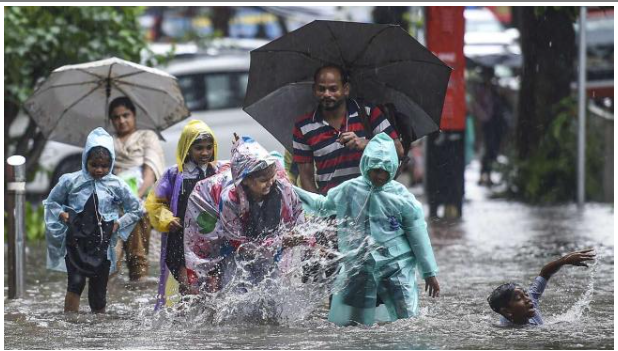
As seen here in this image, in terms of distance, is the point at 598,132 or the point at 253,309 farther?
the point at 598,132

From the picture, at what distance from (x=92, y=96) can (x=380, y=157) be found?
3.70 m

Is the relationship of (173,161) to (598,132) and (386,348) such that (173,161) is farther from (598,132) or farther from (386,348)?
(386,348)

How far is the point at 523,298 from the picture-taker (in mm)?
7828

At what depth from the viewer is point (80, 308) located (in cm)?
930

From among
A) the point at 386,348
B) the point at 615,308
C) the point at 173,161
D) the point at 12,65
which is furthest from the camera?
the point at 173,161

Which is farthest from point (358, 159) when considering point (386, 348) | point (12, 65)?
point (12, 65)

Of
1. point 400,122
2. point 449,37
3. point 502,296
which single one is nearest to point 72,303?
point 400,122

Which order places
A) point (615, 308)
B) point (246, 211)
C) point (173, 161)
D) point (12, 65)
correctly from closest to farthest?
point (246, 211), point (615, 308), point (12, 65), point (173, 161)

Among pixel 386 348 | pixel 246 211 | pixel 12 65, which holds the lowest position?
pixel 386 348

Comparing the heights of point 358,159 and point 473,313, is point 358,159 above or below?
Result: above

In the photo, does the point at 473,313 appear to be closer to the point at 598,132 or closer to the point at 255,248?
the point at 255,248

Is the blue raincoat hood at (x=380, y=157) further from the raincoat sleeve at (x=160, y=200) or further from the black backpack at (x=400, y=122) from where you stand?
the raincoat sleeve at (x=160, y=200)

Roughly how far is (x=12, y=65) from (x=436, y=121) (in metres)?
5.87

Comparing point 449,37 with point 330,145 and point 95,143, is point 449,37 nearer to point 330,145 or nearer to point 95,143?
point 330,145
